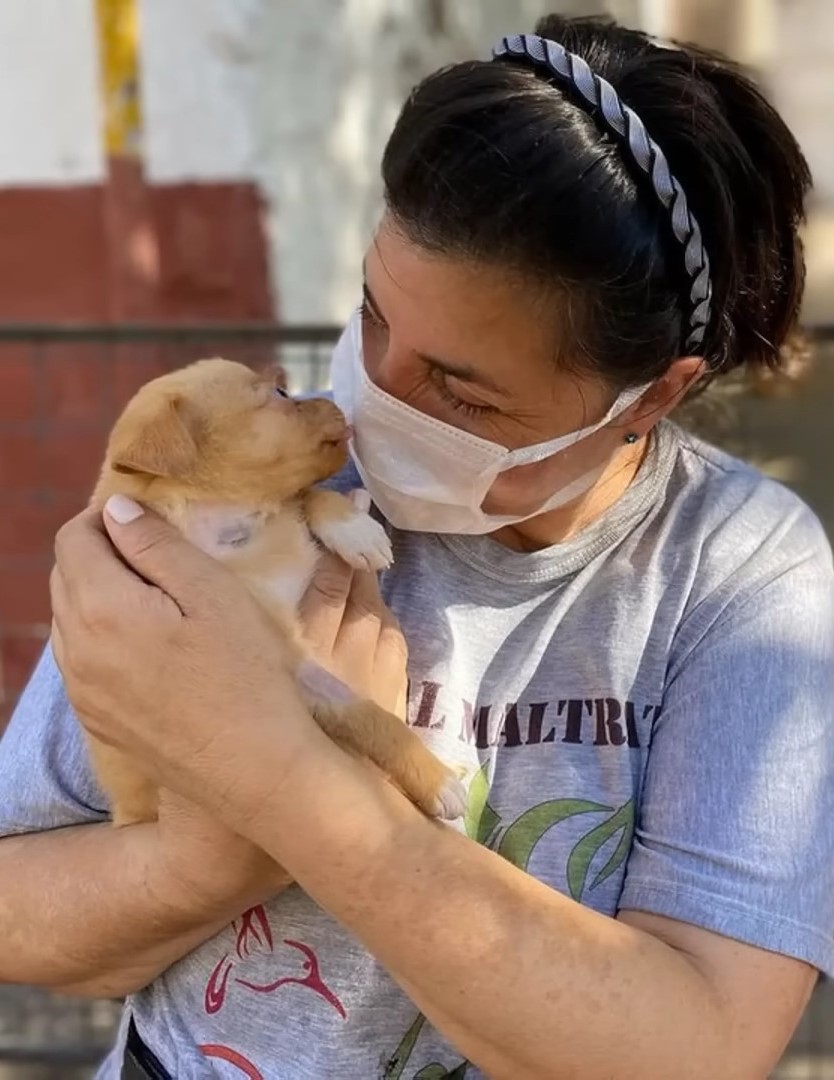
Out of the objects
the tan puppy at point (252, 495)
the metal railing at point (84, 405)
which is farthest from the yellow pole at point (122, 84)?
the tan puppy at point (252, 495)

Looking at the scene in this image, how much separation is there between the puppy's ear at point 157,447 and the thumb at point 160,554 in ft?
0.26

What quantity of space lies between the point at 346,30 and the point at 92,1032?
2.79 meters

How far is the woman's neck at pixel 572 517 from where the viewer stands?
5.42 feet

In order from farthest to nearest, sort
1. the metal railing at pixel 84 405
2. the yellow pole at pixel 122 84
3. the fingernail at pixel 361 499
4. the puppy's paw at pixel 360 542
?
the yellow pole at pixel 122 84 → the metal railing at pixel 84 405 → the fingernail at pixel 361 499 → the puppy's paw at pixel 360 542

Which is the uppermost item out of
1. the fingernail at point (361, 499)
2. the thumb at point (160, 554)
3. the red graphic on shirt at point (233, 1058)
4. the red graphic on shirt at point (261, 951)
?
the thumb at point (160, 554)

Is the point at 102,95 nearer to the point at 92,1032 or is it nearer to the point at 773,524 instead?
the point at 92,1032

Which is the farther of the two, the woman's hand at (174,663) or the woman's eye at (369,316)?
the woman's eye at (369,316)

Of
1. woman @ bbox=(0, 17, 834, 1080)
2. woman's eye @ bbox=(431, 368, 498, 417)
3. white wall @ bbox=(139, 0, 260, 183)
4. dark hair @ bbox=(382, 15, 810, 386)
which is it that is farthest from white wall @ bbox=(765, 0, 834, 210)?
woman's eye @ bbox=(431, 368, 498, 417)

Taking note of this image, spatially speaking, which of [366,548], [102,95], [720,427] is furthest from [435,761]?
[102,95]

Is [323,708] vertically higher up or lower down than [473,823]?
higher up

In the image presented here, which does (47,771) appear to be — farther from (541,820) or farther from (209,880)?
(541,820)

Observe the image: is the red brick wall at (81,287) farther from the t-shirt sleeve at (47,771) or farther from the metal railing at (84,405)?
the t-shirt sleeve at (47,771)

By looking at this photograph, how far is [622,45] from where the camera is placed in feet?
5.18

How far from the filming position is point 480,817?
149 centimetres
